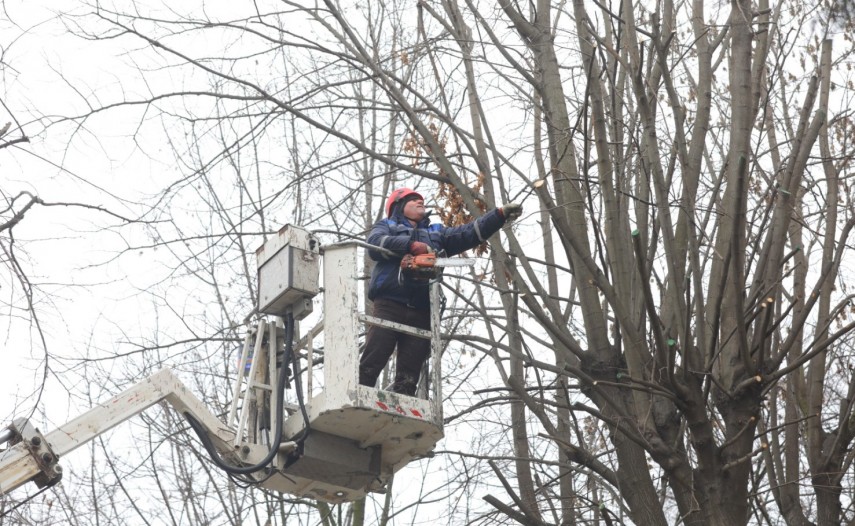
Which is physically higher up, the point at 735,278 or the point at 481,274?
the point at 481,274

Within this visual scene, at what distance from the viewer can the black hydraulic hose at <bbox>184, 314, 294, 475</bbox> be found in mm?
6562

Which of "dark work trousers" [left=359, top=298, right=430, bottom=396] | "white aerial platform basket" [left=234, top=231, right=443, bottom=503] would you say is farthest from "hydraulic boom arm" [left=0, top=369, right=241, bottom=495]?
"dark work trousers" [left=359, top=298, right=430, bottom=396]

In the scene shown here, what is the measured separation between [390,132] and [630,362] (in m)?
7.29

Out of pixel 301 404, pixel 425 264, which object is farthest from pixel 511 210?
pixel 301 404

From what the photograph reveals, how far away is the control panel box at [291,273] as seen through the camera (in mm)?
6718

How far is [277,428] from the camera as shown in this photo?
6551 mm

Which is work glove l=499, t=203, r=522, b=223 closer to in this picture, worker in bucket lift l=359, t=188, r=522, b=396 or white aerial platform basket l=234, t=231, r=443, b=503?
worker in bucket lift l=359, t=188, r=522, b=396

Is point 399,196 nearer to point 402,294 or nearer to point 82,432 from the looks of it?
point 402,294

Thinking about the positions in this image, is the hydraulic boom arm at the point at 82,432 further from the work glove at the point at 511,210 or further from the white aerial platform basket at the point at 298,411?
the work glove at the point at 511,210

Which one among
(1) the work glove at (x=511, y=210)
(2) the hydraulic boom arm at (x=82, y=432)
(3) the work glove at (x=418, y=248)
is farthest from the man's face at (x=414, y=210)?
(2) the hydraulic boom arm at (x=82, y=432)

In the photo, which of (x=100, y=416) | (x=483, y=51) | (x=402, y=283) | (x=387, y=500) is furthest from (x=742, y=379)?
(x=387, y=500)

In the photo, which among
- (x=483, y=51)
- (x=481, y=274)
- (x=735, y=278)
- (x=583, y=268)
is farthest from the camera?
(x=481, y=274)

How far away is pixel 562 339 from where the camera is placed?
23.8ft

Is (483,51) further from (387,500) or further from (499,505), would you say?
(387,500)
